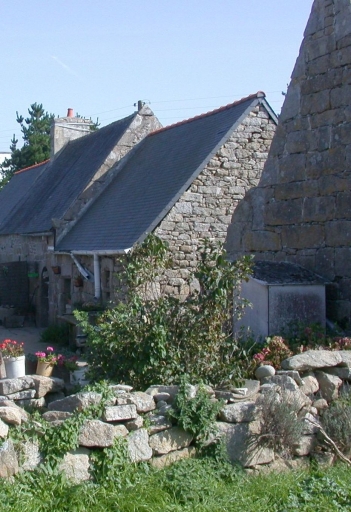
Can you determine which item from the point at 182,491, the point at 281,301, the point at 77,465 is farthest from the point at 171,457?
the point at 281,301

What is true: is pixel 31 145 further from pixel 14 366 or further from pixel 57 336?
pixel 14 366

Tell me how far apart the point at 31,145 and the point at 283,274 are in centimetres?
3105

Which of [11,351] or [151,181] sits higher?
[151,181]

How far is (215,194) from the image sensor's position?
49.2ft

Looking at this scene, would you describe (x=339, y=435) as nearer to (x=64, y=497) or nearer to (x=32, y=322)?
(x=64, y=497)

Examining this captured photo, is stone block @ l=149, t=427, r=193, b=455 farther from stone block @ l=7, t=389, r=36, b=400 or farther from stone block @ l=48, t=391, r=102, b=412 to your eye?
stone block @ l=7, t=389, r=36, b=400

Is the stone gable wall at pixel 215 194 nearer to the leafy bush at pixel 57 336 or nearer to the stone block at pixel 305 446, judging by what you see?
the leafy bush at pixel 57 336

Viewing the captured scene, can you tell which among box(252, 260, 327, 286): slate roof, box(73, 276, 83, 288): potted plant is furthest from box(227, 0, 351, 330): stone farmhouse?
box(73, 276, 83, 288): potted plant

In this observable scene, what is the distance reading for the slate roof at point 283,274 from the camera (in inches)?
305

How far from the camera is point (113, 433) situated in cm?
521

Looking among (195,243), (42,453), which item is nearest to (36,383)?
(42,453)

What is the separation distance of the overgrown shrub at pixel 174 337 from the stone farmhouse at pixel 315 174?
74.7 inches

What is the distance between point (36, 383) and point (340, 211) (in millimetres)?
3938

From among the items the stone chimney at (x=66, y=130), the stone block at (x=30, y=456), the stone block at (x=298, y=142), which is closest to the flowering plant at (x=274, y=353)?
the stone block at (x=30, y=456)
